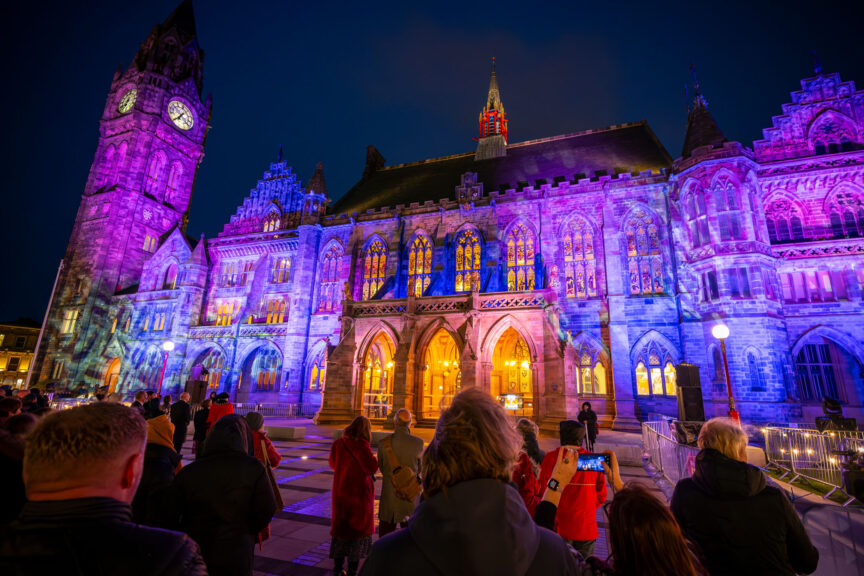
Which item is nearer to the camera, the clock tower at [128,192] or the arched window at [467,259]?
the arched window at [467,259]

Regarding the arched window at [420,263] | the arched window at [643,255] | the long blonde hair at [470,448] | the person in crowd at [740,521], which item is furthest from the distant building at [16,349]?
the person in crowd at [740,521]

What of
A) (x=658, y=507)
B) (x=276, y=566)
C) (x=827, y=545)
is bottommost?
(x=276, y=566)

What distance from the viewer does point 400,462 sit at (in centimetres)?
506

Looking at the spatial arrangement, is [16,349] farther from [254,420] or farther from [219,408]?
[254,420]

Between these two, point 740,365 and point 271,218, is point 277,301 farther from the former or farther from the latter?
point 740,365

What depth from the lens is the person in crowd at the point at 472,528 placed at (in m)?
1.42

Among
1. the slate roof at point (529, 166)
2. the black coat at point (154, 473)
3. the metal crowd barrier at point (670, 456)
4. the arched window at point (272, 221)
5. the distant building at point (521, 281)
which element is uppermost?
the slate roof at point (529, 166)

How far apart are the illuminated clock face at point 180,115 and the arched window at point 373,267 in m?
29.0

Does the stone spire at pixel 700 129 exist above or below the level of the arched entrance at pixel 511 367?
above

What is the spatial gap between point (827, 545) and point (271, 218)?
3297 centimetres

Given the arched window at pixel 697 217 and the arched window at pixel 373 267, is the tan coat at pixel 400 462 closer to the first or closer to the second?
the arched window at pixel 697 217

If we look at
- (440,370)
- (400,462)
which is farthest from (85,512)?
(440,370)

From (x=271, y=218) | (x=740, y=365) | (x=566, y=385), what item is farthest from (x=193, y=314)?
(x=740, y=365)

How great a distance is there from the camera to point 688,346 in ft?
63.7
